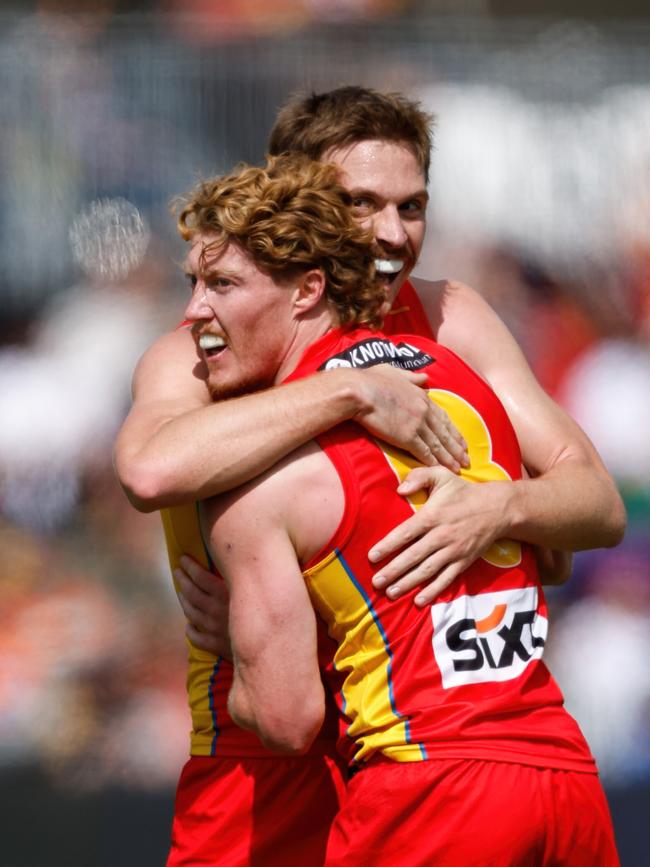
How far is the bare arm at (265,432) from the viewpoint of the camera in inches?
70.0

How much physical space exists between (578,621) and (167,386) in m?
2.00

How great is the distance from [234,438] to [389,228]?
0.63 m

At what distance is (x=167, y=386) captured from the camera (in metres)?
2.09

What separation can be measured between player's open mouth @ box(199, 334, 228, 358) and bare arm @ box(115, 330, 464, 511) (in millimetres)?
140

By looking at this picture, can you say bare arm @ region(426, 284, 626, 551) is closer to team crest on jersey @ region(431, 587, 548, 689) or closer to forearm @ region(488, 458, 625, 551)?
forearm @ region(488, 458, 625, 551)

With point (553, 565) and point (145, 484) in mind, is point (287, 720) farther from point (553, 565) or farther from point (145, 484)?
point (553, 565)

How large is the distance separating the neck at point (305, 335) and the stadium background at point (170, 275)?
1731 millimetres

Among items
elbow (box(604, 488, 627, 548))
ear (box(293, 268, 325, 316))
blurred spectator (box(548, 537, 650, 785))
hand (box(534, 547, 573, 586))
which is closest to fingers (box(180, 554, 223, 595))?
ear (box(293, 268, 325, 316))

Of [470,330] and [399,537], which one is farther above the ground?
[470,330]

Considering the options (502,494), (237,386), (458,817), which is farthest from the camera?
(237,386)

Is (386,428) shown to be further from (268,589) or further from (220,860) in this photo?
(220,860)

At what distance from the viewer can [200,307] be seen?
2004 mm

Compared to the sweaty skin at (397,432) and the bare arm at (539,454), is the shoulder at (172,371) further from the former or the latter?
the bare arm at (539,454)

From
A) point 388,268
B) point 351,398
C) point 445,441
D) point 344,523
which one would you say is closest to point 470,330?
point 388,268
